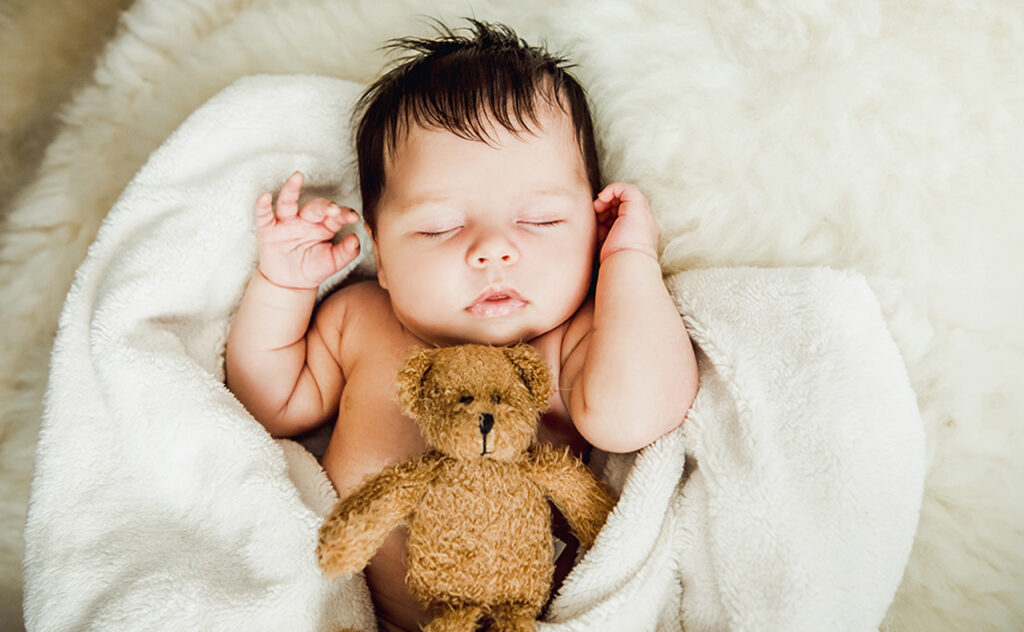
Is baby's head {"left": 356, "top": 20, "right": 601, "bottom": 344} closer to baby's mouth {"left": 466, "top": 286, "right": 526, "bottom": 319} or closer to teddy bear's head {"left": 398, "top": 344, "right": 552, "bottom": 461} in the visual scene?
Answer: baby's mouth {"left": 466, "top": 286, "right": 526, "bottom": 319}

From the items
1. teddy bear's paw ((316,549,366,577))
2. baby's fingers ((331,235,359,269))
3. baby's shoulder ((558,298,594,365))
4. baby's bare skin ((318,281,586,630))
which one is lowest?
baby's bare skin ((318,281,586,630))

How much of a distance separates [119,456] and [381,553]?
1.29ft

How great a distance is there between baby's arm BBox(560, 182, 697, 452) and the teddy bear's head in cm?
12

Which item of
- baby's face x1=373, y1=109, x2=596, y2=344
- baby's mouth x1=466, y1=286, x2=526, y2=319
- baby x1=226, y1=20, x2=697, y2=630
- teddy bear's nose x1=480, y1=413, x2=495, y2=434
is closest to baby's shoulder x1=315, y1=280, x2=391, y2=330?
baby x1=226, y1=20, x2=697, y2=630

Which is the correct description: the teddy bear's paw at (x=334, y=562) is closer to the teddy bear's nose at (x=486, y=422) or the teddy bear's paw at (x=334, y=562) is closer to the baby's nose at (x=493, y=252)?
the teddy bear's nose at (x=486, y=422)

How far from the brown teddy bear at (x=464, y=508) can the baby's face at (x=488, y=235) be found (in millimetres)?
129

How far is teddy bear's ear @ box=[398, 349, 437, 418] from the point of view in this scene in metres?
0.71

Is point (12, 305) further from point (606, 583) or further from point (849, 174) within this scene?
point (849, 174)

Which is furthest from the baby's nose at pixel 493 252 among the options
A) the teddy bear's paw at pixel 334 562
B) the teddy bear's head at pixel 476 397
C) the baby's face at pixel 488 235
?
the teddy bear's paw at pixel 334 562

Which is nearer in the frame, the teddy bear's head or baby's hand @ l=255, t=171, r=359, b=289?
the teddy bear's head

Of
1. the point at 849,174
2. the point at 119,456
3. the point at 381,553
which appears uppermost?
the point at 849,174

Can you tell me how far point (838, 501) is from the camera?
0.77 meters

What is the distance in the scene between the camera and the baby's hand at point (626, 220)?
911 mm

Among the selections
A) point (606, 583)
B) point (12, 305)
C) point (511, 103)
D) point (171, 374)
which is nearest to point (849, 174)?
point (511, 103)
